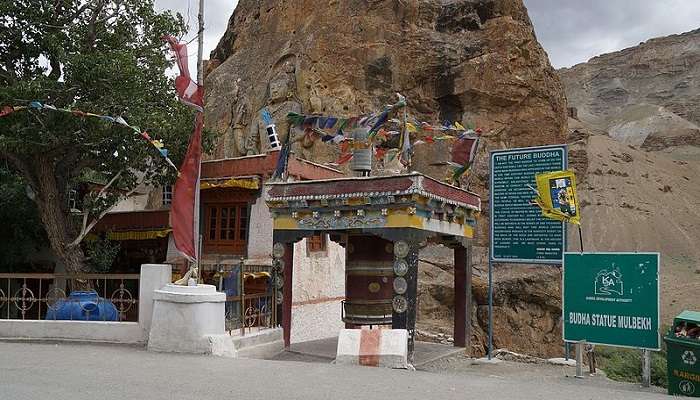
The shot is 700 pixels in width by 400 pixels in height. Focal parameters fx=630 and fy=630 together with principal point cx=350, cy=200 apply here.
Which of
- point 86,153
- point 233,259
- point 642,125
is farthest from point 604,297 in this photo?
point 642,125

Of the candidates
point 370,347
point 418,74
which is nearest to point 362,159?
point 370,347

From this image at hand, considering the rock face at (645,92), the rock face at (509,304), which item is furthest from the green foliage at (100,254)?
the rock face at (645,92)

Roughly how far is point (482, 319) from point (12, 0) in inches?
955

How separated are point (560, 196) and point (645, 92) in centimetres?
11493

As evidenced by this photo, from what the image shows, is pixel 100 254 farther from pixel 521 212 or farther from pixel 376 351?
pixel 521 212

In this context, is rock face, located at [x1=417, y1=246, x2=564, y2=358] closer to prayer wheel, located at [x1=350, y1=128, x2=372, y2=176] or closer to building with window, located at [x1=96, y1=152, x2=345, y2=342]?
building with window, located at [x1=96, y1=152, x2=345, y2=342]

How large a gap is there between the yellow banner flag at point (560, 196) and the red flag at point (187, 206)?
22.1ft

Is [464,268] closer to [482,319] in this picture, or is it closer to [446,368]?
[446,368]

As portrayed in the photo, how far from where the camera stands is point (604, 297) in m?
10.5

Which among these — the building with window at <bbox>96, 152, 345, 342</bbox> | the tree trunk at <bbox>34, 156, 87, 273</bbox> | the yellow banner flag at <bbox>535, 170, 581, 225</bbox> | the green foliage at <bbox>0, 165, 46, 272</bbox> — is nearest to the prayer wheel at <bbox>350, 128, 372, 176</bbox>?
the building with window at <bbox>96, 152, 345, 342</bbox>

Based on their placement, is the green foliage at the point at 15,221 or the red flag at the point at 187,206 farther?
the green foliage at the point at 15,221

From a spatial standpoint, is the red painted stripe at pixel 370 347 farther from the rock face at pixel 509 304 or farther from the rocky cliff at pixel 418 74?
the rocky cliff at pixel 418 74

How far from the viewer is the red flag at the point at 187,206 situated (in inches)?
432

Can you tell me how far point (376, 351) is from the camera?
10.4 meters
